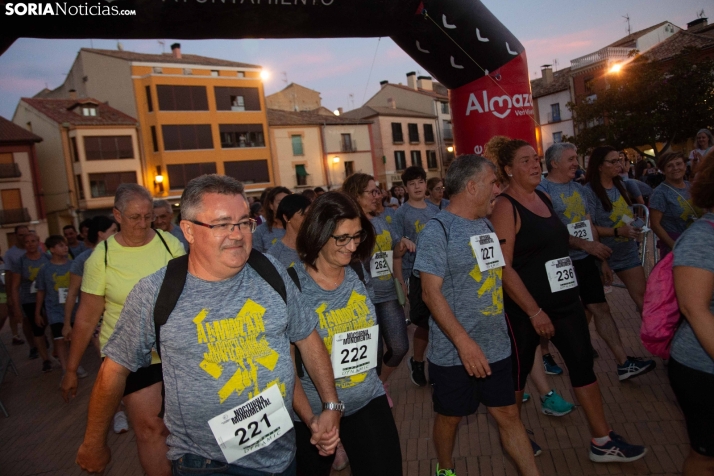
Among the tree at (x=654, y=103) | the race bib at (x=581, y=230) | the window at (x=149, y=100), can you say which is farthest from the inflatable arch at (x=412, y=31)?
the window at (x=149, y=100)

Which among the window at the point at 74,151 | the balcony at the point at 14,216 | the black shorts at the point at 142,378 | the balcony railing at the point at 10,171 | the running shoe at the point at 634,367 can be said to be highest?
the window at the point at 74,151

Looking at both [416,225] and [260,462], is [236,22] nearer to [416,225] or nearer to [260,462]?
[416,225]

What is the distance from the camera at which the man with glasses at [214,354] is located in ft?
6.87

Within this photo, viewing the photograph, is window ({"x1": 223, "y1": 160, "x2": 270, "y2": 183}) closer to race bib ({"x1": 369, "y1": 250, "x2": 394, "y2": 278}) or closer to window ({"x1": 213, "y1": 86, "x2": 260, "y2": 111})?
window ({"x1": 213, "y1": 86, "x2": 260, "y2": 111})

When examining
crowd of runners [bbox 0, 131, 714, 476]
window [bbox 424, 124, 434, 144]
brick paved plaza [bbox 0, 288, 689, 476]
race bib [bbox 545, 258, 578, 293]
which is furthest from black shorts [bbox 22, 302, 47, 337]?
window [bbox 424, 124, 434, 144]

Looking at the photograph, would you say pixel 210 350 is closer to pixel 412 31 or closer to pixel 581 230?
pixel 581 230

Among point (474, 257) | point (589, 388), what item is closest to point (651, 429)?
point (589, 388)

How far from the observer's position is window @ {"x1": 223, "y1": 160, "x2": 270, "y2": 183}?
39750 millimetres

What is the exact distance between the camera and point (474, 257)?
10.1 feet

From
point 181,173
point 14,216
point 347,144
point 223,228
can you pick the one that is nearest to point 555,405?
point 223,228

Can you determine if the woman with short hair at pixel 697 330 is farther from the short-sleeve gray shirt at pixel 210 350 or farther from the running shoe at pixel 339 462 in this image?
the running shoe at pixel 339 462

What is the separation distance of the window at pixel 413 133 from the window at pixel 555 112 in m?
11.5

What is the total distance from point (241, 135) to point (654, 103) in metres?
26.3

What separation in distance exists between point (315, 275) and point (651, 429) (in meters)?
2.72
